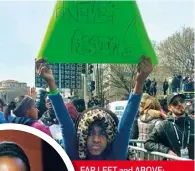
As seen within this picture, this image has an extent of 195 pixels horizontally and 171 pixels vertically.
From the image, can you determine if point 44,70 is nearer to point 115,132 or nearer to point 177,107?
point 115,132

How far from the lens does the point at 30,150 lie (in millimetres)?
4066

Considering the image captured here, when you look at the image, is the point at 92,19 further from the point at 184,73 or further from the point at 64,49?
the point at 184,73

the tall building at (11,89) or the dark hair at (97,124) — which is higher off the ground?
the tall building at (11,89)

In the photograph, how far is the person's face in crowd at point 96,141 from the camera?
4.23m

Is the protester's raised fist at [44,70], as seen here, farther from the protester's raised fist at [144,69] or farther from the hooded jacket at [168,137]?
the hooded jacket at [168,137]

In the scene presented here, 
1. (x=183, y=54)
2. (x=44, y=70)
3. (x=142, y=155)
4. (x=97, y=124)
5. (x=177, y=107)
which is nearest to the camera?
(x=44, y=70)

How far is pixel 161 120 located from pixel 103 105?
0.59 metres

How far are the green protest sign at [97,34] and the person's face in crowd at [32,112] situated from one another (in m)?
0.33

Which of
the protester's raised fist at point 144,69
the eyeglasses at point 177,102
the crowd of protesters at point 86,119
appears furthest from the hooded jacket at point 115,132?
the eyeglasses at point 177,102

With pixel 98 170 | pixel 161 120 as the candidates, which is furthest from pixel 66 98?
pixel 161 120

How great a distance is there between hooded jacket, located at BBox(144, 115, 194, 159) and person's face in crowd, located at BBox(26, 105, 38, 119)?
2.53ft

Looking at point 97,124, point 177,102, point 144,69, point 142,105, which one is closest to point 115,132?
point 97,124

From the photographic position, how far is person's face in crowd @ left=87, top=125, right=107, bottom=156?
4.23 meters

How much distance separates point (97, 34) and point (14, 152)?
0.92 metres
